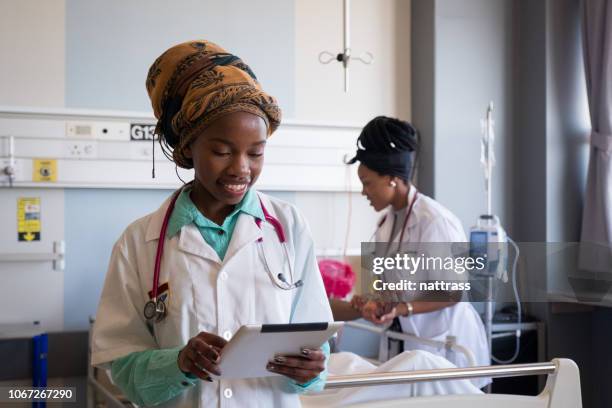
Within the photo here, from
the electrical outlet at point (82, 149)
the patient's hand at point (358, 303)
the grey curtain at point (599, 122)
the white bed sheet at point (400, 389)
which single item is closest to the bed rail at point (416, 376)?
the white bed sheet at point (400, 389)

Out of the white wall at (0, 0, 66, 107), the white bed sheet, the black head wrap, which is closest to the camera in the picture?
the white bed sheet

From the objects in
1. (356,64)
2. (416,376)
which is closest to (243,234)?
(416,376)

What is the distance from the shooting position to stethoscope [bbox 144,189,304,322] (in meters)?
1.12

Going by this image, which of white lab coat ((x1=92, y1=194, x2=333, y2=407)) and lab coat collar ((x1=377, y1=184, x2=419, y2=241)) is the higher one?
lab coat collar ((x1=377, y1=184, x2=419, y2=241))

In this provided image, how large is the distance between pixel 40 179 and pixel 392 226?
157 centimetres

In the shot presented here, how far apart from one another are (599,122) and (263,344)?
2.68m

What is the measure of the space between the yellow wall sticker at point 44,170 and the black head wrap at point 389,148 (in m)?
1.42

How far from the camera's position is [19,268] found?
2.97 metres

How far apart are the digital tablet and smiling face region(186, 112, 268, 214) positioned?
28 cm

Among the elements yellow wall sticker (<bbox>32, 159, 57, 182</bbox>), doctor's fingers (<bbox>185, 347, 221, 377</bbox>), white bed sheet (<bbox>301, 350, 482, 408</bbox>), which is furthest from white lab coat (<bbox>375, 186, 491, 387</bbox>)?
yellow wall sticker (<bbox>32, 159, 57, 182</bbox>)

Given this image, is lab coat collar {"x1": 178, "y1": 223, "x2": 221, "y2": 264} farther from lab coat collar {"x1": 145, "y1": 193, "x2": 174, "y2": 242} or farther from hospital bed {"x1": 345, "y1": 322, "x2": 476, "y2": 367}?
hospital bed {"x1": 345, "y1": 322, "x2": 476, "y2": 367}

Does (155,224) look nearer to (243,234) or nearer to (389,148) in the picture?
(243,234)

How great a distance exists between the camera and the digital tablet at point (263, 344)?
966 millimetres

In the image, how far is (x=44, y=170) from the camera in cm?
297
